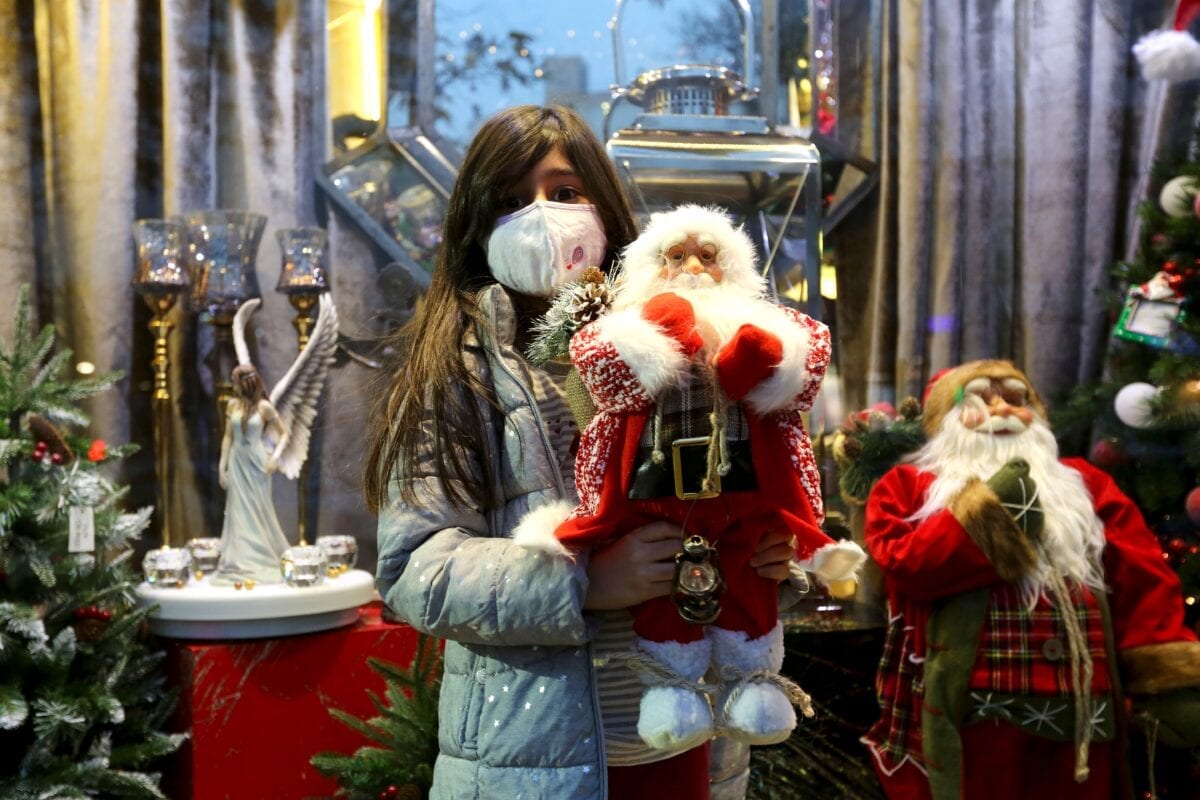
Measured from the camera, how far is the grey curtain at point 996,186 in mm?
3334

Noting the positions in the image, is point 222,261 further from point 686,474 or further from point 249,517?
point 686,474

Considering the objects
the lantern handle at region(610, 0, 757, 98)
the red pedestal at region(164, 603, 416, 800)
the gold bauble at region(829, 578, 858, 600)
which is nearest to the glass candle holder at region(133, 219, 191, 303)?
the red pedestal at region(164, 603, 416, 800)

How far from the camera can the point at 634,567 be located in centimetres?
127

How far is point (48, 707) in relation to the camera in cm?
221

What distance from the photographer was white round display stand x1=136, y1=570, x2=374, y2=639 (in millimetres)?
2402

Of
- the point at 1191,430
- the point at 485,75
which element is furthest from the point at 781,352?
the point at 485,75

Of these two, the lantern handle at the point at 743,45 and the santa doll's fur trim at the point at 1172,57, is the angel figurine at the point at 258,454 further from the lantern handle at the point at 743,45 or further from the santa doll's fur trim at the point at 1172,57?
the santa doll's fur trim at the point at 1172,57

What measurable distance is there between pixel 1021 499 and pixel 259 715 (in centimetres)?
164

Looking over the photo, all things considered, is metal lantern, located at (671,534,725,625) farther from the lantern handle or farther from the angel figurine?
the lantern handle

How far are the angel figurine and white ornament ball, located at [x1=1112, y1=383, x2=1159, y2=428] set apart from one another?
195 cm

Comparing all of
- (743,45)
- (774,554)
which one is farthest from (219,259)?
(774,554)

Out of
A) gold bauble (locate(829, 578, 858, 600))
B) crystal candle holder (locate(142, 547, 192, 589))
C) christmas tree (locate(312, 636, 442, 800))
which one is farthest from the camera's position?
gold bauble (locate(829, 578, 858, 600))

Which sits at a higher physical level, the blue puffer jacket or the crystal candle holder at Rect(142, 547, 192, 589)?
the blue puffer jacket

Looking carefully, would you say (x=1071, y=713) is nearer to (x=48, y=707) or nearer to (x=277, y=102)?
(x=48, y=707)
